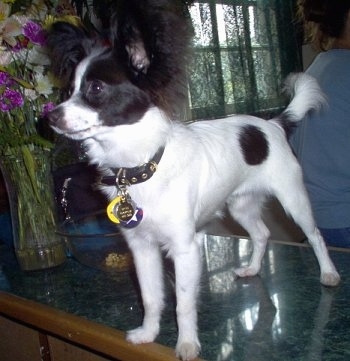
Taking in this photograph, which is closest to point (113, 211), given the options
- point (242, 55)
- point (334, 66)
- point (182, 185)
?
point (182, 185)

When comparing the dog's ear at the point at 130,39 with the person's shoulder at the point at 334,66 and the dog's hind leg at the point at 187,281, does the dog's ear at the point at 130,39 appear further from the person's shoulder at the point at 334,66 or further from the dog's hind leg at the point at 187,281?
the person's shoulder at the point at 334,66

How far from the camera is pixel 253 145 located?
1.27 m

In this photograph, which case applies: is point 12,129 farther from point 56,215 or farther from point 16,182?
point 56,215

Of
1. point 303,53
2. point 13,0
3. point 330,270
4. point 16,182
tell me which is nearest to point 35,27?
point 13,0

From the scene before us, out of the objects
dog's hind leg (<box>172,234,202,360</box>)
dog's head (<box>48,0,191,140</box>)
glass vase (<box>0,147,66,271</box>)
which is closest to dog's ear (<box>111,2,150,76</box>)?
dog's head (<box>48,0,191,140</box>)

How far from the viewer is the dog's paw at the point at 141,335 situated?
0.98m

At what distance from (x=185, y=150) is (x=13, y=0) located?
22.3 inches

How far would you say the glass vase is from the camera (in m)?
1.36

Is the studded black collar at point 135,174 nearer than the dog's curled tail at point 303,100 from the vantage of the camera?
Yes

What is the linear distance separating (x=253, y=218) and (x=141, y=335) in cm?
60

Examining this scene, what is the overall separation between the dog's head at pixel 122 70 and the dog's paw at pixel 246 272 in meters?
0.51

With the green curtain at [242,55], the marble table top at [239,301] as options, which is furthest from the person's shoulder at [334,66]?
the green curtain at [242,55]

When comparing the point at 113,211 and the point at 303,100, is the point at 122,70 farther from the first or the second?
the point at 303,100

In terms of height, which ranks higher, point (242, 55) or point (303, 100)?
point (303, 100)
